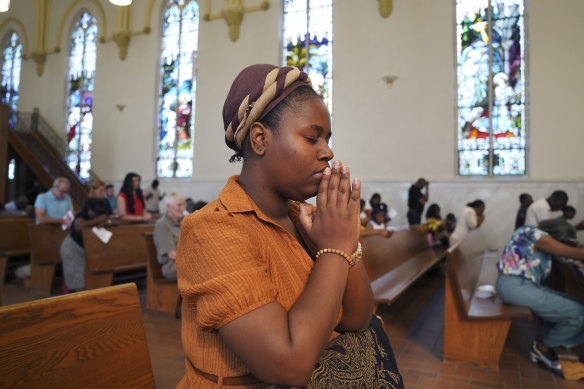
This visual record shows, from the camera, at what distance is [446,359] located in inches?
129

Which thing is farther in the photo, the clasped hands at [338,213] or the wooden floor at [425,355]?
the wooden floor at [425,355]

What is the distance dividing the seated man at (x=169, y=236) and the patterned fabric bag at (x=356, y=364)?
347cm

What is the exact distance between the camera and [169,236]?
429 cm

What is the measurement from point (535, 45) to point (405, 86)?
2779 mm

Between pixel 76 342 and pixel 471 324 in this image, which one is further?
pixel 471 324

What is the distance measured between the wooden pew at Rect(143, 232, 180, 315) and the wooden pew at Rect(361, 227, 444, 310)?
6.74ft

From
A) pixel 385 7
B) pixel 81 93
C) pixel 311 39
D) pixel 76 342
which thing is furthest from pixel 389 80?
pixel 81 93

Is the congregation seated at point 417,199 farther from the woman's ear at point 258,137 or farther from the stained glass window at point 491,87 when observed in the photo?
the woman's ear at point 258,137

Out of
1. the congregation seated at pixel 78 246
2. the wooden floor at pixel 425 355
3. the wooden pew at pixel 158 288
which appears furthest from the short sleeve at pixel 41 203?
the wooden pew at pixel 158 288

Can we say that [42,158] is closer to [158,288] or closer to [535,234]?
[158,288]

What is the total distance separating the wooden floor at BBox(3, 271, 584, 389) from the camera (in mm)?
2875

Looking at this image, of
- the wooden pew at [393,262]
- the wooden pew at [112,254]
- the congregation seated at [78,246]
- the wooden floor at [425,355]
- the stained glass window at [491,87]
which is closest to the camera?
the wooden floor at [425,355]

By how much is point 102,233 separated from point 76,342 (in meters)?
3.85

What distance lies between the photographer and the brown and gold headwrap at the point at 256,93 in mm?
901
